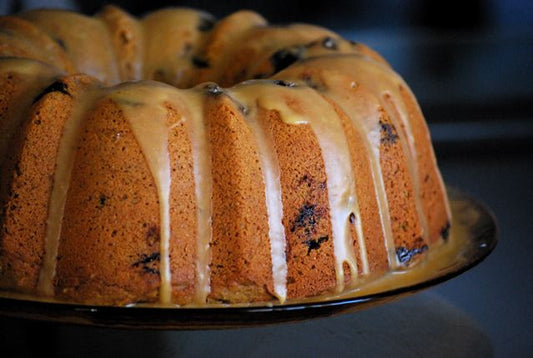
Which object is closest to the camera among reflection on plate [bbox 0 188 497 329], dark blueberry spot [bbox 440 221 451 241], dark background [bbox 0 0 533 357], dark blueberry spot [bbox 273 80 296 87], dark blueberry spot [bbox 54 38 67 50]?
reflection on plate [bbox 0 188 497 329]

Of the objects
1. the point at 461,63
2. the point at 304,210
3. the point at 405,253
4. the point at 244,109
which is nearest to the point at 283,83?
the point at 244,109

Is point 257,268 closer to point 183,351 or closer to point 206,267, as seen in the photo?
point 206,267

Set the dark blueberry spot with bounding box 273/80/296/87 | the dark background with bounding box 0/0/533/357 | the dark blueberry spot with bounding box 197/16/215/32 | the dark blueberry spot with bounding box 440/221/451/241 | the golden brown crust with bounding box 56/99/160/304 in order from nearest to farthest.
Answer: the golden brown crust with bounding box 56/99/160/304
the dark blueberry spot with bounding box 273/80/296/87
the dark blueberry spot with bounding box 440/221/451/241
the dark blueberry spot with bounding box 197/16/215/32
the dark background with bounding box 0/0/533/357

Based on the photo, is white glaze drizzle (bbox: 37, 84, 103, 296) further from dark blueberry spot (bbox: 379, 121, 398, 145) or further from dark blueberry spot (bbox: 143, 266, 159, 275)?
dark blueberry spot (bbox: 379, 121, 398, 145)

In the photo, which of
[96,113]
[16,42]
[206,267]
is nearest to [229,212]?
[206,267]

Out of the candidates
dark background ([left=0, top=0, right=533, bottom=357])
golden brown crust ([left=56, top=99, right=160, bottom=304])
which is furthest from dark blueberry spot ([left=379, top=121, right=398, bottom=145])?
dark background ([left=0, top=0, right=533, bottom=357])

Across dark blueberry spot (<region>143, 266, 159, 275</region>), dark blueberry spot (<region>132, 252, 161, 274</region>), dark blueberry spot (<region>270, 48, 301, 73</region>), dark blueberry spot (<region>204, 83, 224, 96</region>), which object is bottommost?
dark blueberry spot (<region>143, 266, 159, 275</region>)

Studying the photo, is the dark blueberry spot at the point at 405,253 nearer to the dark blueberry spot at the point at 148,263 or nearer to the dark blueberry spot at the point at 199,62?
the dark blueberry spot at the point at 148,263

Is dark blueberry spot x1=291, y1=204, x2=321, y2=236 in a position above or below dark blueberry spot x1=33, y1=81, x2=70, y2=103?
below

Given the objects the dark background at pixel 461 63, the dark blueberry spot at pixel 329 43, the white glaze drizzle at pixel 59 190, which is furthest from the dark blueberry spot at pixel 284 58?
the dark background at pixel 461 63
